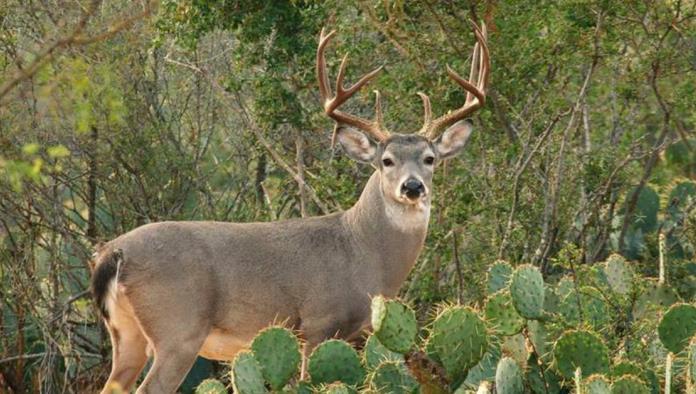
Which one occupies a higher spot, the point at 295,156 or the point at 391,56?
the point at 391,56

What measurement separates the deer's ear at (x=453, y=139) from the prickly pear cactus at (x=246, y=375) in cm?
301

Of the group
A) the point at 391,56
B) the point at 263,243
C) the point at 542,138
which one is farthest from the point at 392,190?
the point at 391,56

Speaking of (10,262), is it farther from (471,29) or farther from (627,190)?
(627,190)

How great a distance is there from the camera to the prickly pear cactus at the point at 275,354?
7406 mm

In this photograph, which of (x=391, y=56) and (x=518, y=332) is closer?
(x=518, y=332)

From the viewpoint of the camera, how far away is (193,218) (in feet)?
38.7

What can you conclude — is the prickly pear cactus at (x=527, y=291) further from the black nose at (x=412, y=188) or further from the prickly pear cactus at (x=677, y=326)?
the black nose at (x=412, y=188)

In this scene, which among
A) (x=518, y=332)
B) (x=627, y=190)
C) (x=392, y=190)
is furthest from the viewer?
(x=627, y=190)

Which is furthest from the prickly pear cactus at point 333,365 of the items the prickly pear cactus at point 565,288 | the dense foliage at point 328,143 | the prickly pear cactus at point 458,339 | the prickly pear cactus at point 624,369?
the dense foliage at point 328,143

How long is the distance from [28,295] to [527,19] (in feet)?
14.1

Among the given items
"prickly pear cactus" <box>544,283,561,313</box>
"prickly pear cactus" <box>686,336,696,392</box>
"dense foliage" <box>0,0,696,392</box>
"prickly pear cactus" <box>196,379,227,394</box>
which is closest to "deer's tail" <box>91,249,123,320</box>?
"prickly pear cactus" <box>196,379,227,394</box>

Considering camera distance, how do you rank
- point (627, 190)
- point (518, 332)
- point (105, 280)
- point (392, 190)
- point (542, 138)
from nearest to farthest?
point (518, 332) → point (105, 280) → point (392, 190) → point (542, 138) → point (627, 190)

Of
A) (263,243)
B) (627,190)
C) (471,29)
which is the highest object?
(471,29)

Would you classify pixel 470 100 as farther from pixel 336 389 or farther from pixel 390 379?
pixel 336 389
